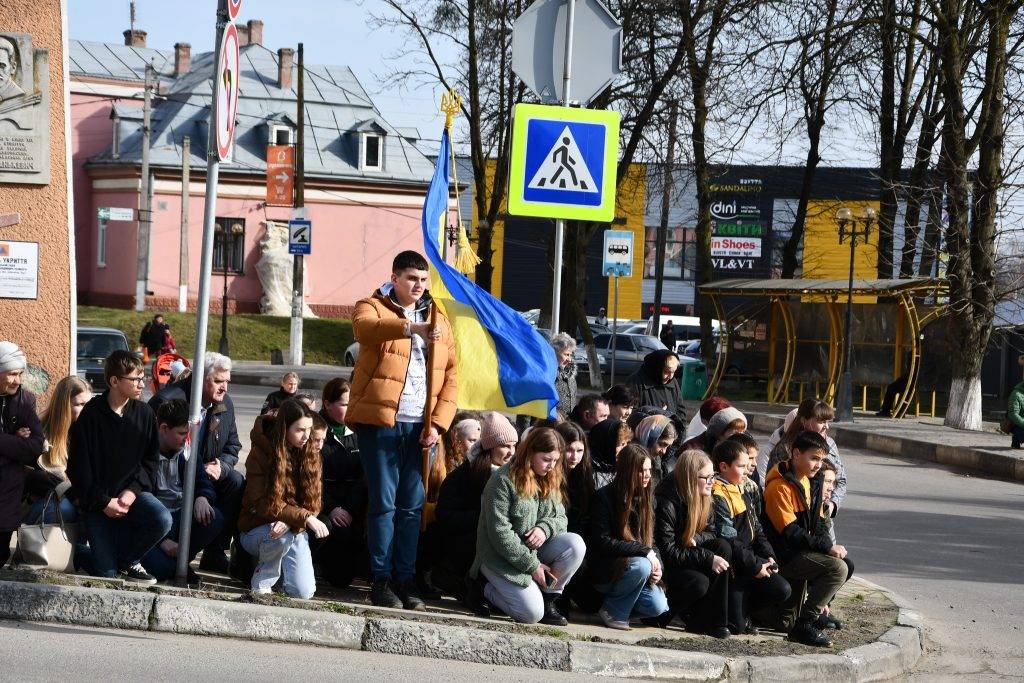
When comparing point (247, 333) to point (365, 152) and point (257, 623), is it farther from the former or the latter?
point (257, 623)

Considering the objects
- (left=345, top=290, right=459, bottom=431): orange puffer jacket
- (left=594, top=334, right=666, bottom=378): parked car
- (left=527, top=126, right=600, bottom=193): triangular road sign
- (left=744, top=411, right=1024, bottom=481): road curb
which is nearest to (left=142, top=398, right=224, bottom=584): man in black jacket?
(left=345, top=290, right=459, bottom=431): orange puffer jacket

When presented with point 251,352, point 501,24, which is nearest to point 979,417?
point 501,24

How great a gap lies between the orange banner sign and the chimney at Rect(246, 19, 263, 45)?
25.0 meters

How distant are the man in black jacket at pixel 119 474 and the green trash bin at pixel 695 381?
2274 cm

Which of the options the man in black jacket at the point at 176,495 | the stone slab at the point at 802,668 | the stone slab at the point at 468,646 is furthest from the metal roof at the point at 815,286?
the stone slab at the point at 468,646

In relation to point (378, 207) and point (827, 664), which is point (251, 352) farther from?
point (827, 664)

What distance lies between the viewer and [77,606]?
7.04 m

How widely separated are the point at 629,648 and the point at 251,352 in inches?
1436

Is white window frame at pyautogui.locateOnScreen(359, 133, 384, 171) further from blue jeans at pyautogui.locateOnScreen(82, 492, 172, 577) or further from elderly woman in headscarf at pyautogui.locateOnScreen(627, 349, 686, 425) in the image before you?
blue jeans at pyautogui.locateOnScreen(82, 492, 172, 577)

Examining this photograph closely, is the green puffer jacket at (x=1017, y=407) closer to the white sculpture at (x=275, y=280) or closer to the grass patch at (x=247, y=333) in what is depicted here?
the grass patch at (x=247, y=333)

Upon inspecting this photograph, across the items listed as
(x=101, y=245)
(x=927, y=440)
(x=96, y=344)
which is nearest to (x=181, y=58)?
(x=101, y=245)

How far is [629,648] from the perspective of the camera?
22.8 feet

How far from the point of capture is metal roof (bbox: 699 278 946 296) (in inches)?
954

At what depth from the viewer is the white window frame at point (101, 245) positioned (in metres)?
52.0
